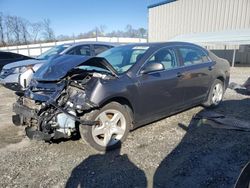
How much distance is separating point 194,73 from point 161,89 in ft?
3.69

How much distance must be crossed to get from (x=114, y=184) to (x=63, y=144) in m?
1.49

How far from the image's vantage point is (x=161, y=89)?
15.0 ft

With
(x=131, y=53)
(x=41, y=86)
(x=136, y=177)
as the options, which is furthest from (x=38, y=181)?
(x=131, y=53)

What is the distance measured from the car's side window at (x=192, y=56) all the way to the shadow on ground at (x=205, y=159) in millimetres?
1338

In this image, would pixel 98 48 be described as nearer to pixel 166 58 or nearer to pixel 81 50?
pixel 81 50

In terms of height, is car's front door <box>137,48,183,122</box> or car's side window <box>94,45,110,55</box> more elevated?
car's side window <box>94,45,110,55</box>

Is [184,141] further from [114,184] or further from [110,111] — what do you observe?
[114,184]

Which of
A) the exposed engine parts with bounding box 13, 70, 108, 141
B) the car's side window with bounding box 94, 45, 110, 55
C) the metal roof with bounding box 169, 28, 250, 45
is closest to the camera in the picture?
the exposed engine parts with bounding box 13, 70, 108, 141

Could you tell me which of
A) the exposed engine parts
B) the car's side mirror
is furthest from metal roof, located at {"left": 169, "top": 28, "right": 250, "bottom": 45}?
the exposed engine parts

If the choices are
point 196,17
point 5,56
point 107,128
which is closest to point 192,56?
point 107,128

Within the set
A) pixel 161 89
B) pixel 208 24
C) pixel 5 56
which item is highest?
pixel 208 24

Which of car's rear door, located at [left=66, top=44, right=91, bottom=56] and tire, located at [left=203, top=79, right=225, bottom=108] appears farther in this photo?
car's rear door, located at [left=66, top=44, right=91, bottom=56]

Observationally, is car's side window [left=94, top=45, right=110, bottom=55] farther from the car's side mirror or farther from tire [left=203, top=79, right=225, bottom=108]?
the car's side mirror

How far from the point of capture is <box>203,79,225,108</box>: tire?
603cm
